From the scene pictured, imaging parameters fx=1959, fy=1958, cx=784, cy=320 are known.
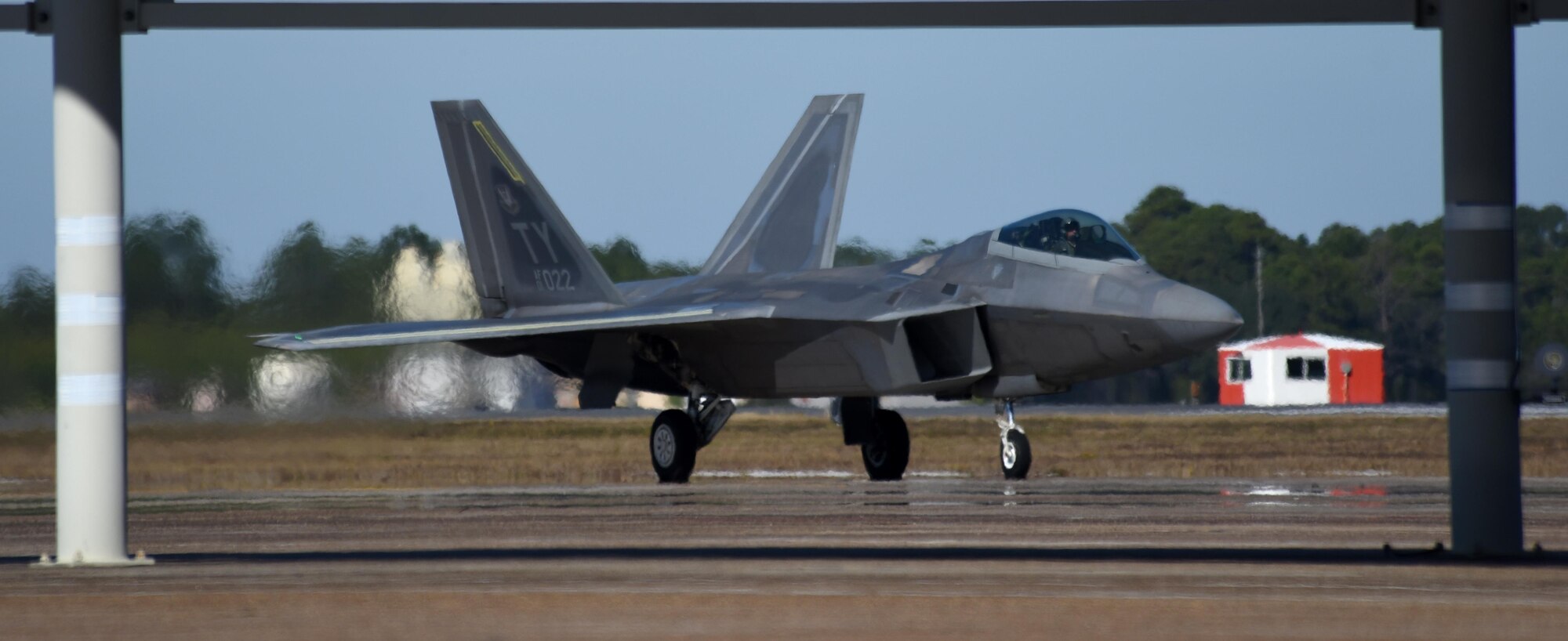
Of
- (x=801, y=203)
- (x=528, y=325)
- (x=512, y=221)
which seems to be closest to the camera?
(x=528, y=325)

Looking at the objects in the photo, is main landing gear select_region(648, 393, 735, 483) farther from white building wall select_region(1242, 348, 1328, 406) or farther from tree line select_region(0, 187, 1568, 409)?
white building wall select_region(1242, 348, 1328, 406)

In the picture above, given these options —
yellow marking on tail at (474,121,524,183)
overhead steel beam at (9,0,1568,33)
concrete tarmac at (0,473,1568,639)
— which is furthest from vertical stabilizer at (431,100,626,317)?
overhead steel beam at (9,0,1568,33)

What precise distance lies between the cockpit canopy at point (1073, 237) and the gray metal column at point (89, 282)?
28.4ft

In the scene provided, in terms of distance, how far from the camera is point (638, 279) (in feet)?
76.2

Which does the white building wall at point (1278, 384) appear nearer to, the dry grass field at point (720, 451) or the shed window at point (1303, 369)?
the shed window at point (1303, 369)

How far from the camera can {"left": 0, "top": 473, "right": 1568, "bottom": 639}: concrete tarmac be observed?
592 centimetres

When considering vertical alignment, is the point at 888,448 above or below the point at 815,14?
below

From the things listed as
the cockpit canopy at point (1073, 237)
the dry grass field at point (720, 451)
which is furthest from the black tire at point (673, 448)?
the cockpit canopy at point (1073, 237)

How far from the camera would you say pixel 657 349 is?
1739 cm

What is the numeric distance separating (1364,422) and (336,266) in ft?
57.3

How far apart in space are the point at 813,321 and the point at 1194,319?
3.32 m

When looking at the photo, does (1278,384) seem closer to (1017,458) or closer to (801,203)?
(801,203)

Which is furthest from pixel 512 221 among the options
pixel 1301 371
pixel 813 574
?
pixel 1301 371

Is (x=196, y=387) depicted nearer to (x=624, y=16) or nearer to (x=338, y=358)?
(x=338, y=358)
